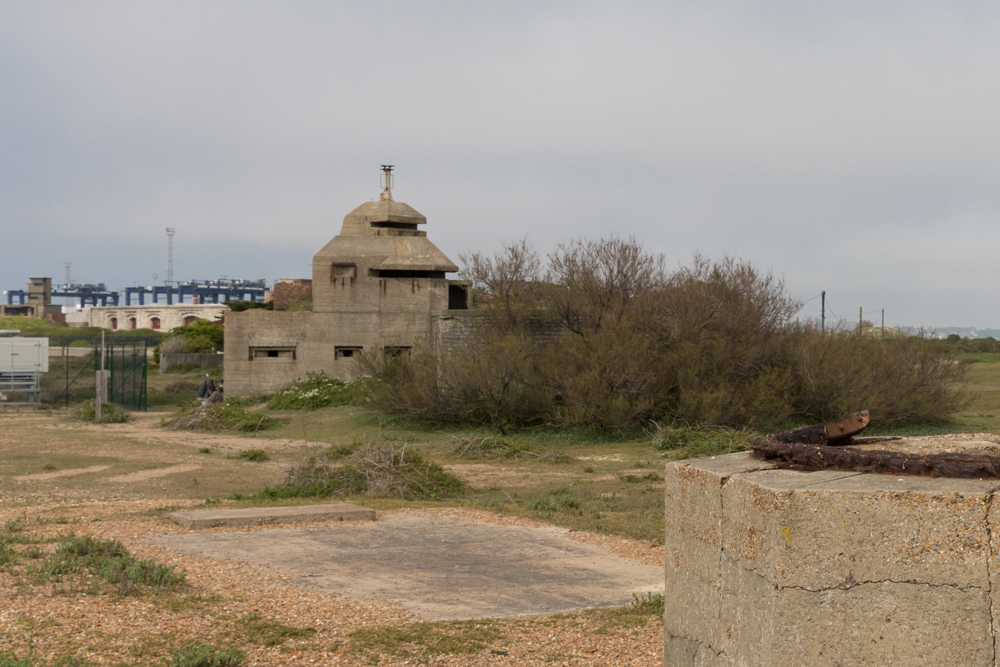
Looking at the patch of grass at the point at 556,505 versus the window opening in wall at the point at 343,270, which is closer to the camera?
the patch of grass at the point at 556,505

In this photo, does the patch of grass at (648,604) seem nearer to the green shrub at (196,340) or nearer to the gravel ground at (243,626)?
the gravel ground at (243,626)

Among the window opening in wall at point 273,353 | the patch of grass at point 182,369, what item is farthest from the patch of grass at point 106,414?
the patch of grass at point 182,369

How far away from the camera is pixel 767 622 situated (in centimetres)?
408

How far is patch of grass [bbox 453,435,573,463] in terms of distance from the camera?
749 inches

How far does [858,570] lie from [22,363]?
3162cm

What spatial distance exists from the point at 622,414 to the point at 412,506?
10.6 meters

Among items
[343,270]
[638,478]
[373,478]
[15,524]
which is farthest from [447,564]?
[343,270]

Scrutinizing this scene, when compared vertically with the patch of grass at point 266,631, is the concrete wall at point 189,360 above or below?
above

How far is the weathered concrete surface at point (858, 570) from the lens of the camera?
3.79 metres

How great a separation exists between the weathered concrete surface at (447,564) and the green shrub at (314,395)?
17885 millimetres

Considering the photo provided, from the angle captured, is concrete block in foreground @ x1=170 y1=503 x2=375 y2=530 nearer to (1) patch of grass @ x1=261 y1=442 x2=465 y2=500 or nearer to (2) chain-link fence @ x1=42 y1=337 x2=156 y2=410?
(1) patch of grass @ x1=261 y1=442 x2=465 y2=500

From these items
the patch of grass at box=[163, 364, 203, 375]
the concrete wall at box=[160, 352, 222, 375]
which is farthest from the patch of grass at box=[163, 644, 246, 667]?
the concrete wall at box=[160, 352, 222, 375]

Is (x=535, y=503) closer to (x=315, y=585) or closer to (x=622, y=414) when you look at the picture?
(x=315, y=585)

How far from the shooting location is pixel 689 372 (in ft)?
74.1
